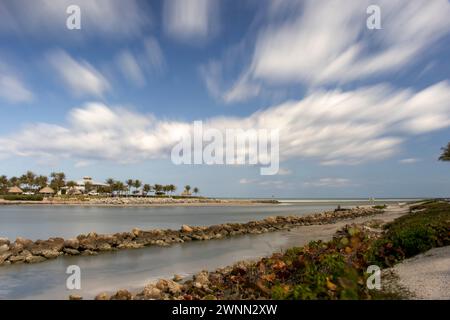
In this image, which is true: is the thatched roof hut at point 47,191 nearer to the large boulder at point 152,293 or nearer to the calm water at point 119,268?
the calm water at point 119,268

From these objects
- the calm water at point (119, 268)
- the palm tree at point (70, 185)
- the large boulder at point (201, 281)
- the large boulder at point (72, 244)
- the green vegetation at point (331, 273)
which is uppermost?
the palm tree at point (70, 185)

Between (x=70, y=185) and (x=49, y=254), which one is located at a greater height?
(x=70, y=185)

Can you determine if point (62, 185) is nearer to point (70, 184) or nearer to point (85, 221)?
point (70, 184)

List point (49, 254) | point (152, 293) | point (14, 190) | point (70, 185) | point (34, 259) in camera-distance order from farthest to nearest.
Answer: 1. point (70, 185)
2. point (14, 190)
3. point (49, 254)
4. point (34, 259)
5. point (152, 293)

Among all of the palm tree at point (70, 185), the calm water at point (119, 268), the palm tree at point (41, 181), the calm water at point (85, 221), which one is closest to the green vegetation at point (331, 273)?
the calm water at point (119, 268)

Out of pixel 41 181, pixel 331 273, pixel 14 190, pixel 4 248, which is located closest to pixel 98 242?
pixel 4 248

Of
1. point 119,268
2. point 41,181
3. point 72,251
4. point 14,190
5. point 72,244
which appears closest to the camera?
point 119,268

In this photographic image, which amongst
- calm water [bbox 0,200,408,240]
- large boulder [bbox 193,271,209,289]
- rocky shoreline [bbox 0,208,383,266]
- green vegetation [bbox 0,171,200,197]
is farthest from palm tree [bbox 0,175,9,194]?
large boulder [bbox 193,271,209,289]

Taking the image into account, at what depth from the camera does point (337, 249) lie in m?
13.8
